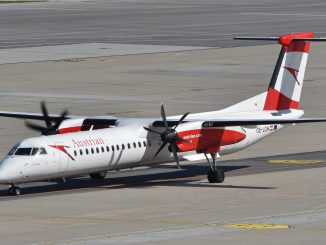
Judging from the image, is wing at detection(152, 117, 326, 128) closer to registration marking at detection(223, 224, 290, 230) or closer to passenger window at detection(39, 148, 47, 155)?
passenger window at detection(39, 148, 47, 155)

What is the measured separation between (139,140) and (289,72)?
390 inches

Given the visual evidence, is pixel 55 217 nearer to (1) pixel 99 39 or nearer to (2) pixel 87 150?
(2) pixel 87 150

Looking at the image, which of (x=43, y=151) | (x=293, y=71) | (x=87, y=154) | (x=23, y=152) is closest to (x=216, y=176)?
(x=87, y=154)

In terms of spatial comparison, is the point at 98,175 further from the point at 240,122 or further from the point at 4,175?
the point at 4,175

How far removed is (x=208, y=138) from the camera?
48906 millimetres

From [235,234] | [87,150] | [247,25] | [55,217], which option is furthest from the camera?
[247,25]

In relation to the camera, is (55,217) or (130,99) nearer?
(55,217)

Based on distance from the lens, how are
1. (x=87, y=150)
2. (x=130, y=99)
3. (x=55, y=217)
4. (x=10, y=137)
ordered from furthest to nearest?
1. (x=130, y=99)
2. (x=10, y=137)
3. (x=87, y=150)
4. (x=55, y=217)

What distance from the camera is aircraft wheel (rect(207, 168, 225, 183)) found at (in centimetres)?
4831

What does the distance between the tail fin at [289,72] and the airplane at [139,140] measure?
0.05 metres

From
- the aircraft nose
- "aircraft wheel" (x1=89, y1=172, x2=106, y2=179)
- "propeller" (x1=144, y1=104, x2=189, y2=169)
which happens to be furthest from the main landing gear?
the aircraft nose

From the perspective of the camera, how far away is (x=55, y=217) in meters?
40.7

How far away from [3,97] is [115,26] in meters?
51.7

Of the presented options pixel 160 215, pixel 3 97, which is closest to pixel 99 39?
pixel 3 97
